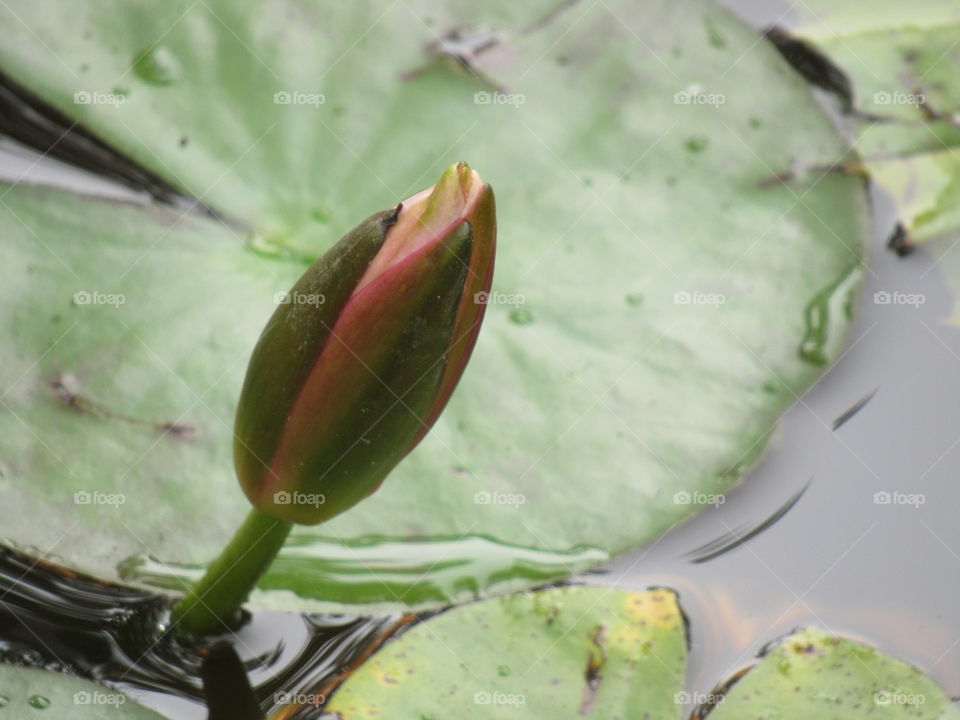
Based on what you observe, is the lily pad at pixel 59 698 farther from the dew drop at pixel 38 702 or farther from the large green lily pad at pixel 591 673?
the large green lily pad at pixel 591 673

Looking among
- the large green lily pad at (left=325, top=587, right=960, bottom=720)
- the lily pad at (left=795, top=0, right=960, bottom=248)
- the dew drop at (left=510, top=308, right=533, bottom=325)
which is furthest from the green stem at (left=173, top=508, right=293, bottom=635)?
the lily pad at (left=795, top=0, right=960, bottom=248)

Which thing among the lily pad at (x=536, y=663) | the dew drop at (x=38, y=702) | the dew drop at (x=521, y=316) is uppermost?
the dew drop at (x=38, y=702)

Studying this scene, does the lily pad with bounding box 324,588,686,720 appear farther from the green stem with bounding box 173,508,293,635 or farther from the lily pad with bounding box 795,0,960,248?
the lily pad with bounding box 795,0,960,248

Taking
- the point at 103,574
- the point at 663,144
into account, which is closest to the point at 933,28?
the point at 663,144

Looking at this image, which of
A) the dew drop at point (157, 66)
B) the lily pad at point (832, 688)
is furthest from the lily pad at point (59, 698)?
the dew drop at point (157, 66)

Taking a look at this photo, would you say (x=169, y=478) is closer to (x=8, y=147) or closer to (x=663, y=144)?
(x=8, y=147)

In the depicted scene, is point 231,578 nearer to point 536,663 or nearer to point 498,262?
point 536,663
